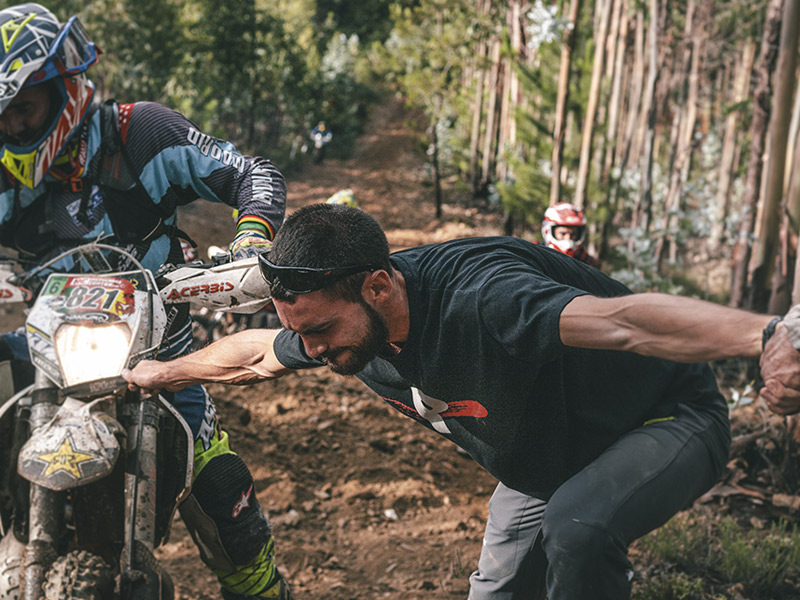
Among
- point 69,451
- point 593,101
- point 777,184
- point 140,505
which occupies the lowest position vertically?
point 140,505

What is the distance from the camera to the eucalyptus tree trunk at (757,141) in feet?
21.7

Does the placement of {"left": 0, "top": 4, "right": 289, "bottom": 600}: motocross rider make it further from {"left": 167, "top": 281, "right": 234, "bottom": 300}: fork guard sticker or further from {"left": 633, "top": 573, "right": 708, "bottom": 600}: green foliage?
{"left": 633, "top": 573, "right": 708, "bottom": 600}: green foliage

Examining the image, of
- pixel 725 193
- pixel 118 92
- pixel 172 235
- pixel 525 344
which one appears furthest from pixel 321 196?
pixel 525 344

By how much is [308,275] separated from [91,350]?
2.90 ft

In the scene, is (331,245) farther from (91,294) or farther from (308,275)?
(91,294)

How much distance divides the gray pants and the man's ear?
72 cm

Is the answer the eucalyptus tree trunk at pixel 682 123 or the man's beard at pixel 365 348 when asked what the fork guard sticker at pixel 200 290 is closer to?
the man's beard at pixel 365 348

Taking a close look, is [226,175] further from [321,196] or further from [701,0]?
[321,196]

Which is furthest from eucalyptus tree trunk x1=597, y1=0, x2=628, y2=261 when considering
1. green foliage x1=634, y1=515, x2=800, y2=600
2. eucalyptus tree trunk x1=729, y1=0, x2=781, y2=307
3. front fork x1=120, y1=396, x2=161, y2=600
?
front fork x1=120, y1=396, x2=161, y2=600

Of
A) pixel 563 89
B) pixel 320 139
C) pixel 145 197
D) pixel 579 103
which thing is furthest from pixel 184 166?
pixel 320 139

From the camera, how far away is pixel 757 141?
7.16 meters

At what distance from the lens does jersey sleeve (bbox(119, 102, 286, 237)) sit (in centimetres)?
295

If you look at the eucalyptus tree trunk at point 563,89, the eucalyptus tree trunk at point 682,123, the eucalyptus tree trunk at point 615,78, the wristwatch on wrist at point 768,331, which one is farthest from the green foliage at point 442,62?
the wristwatch on wrist at point 768,331

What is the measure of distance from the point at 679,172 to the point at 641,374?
9785mm
